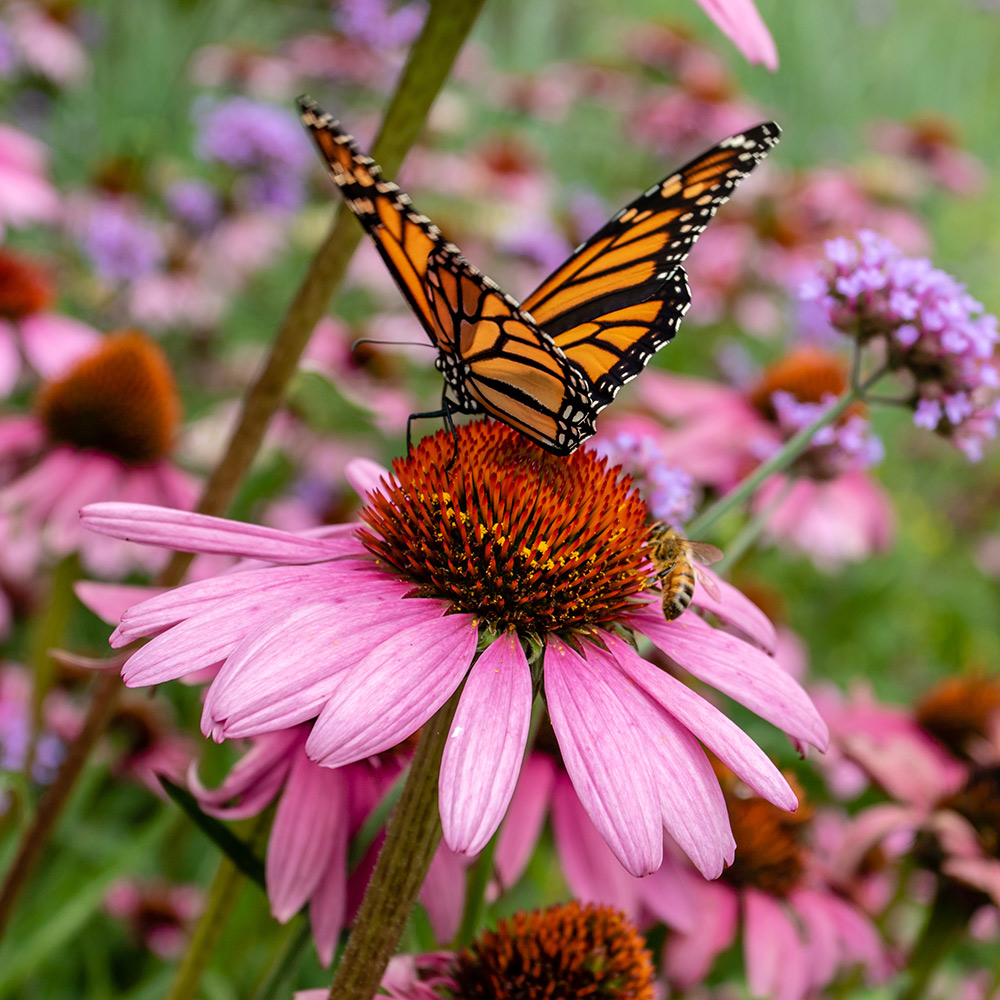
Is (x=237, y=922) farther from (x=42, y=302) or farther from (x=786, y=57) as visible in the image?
(x=786, y=57)

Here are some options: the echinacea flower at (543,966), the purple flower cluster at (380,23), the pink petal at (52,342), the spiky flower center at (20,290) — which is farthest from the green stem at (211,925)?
the purple flower cluster at (380,23)

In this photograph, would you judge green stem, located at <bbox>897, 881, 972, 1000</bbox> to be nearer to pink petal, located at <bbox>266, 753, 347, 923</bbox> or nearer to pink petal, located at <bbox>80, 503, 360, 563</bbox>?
pink petal, located at <bbox>266, 753, 347, 923</bbox>

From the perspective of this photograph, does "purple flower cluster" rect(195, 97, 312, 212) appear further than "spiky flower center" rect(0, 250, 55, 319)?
Yes

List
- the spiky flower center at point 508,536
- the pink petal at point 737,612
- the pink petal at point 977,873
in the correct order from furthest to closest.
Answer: the pink petal at point 977,873 → the pink petal at point 737,612 → the spiky flower center at point 508,536

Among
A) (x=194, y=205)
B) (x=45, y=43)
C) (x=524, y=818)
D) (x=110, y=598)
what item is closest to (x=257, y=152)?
(x=194, y=205)

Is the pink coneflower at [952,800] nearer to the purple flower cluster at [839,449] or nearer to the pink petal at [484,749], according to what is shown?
the purple flower cluster at [839,449]

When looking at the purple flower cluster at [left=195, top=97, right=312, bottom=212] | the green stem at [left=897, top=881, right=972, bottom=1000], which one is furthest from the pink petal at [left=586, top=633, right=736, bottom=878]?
the purple flower cluster at [left=195, top=97, right=312, bottom=212]

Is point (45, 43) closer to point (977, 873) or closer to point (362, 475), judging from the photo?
point (362, 475)

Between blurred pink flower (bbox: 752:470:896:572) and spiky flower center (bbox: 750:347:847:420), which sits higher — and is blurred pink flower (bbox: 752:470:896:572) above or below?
below
